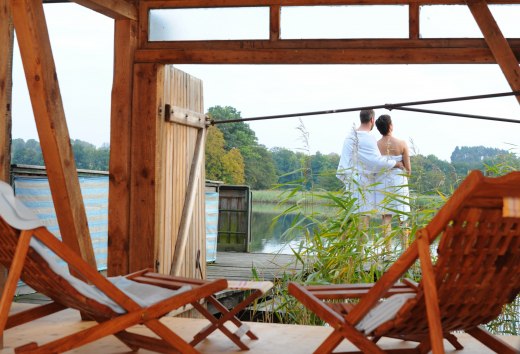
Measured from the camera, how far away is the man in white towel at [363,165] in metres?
5.54

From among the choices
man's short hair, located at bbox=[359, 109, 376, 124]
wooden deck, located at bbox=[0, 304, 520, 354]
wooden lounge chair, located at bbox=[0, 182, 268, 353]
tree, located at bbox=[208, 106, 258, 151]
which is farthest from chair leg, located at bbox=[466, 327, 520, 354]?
tree, located at bbox=[208, 106, 258, 151]

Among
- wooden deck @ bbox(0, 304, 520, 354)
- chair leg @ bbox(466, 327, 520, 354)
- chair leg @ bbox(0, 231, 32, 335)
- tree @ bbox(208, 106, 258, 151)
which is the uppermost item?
tree @ bbox(208, 106, 258, 151)

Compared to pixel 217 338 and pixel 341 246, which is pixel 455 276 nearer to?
pixel 217 338

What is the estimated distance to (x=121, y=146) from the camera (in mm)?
5113

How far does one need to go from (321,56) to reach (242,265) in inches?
180

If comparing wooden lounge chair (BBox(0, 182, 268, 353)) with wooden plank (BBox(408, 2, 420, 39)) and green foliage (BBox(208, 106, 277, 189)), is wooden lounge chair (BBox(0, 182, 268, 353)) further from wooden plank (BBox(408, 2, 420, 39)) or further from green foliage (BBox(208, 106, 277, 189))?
green foliage (BBox(208, 106, 277, 189))

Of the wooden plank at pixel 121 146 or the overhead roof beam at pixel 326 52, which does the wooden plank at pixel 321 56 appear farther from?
the wooden plank at pixel 121 146

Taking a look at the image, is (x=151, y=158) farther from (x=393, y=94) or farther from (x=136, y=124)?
(x=393, y=94)

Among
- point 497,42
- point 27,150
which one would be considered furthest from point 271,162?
point 497,42

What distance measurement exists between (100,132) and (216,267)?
229 cm

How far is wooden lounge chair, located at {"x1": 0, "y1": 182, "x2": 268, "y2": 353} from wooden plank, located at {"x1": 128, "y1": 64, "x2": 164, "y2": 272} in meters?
1.84

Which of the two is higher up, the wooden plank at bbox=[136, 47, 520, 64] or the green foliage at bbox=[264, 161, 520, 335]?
the wooden plank at bbox=[136, 47, 520, 64]

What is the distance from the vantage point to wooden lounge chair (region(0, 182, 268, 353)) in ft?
8.72

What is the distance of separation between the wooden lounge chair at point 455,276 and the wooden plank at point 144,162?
229 cm
